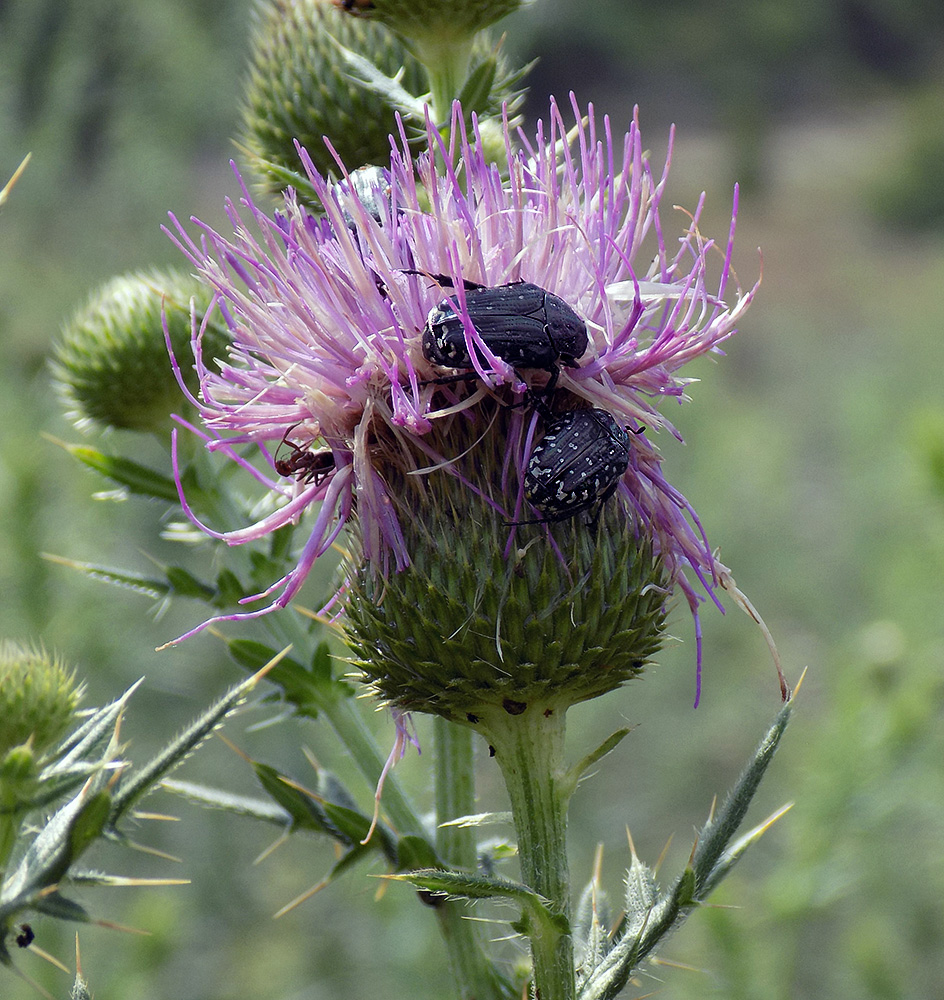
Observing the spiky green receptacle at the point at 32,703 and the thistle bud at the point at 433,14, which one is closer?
the spiky green receptacle at the point at 32,703

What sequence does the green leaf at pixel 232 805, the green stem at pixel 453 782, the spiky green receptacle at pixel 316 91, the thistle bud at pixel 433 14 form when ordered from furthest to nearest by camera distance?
the spiky green receptacle at pixel 316 91
the thistle bud at pixel 433 14
the green stem at pixel 453 782
the green leaf at pixel 232 805

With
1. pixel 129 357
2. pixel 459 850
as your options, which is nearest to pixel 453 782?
pixel 459 850

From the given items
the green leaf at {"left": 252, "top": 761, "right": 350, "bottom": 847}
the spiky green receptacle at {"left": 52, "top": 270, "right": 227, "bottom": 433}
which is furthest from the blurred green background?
the spiky green receptacle at {"left": 52, "top": 270, "right": 227, "bottom": 433}

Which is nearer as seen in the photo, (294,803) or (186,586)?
(294,803)

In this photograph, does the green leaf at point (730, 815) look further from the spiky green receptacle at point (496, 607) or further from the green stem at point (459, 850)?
the green stem at point (459, 850)

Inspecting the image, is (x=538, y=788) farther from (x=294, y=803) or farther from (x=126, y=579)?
(x=126, y=579)

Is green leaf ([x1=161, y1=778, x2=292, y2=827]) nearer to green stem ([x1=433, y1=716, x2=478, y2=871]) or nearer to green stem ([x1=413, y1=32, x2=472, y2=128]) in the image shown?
green stem ([x1=433, y1=716, x2=478, y2=871])

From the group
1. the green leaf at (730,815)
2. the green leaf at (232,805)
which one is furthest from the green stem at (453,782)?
the green leaf at (730,815)

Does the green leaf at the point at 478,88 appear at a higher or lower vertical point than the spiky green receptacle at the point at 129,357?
higher
